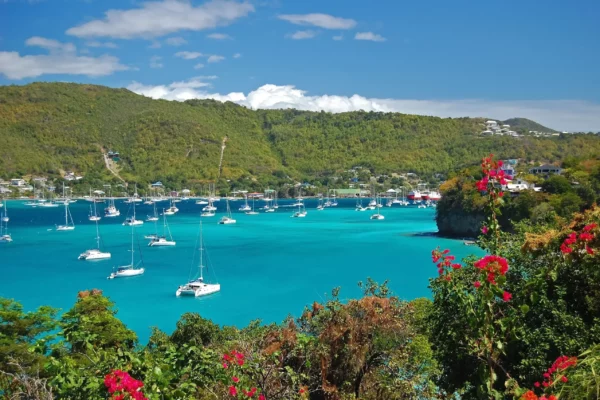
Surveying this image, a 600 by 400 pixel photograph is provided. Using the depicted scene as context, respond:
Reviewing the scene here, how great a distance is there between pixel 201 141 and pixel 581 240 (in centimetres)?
15659

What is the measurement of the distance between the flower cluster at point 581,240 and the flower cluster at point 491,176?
1645mm

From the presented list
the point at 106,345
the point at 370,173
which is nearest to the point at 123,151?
the point at 370,173

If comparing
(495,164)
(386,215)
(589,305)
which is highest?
(495,164)

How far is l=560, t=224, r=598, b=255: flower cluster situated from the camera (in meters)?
6.04

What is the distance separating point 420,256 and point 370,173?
109m

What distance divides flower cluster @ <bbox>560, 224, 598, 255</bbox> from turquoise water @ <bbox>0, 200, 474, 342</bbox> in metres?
21.3

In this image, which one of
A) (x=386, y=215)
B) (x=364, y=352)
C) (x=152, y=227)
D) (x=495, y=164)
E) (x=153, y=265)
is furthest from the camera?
(x=386, y=215)

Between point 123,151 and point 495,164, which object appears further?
point 123,151

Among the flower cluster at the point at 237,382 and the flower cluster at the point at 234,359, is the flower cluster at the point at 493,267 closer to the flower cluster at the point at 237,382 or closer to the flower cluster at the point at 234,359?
the flower cluster at the point at 237,382

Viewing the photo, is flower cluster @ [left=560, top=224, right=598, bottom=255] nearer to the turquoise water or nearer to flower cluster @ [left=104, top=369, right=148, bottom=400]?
flower cluster @ [left=104, top=369, right=148, bottom=400]

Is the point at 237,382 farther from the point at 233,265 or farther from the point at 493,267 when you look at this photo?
the point at 233,265

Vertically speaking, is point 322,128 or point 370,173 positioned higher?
point 322,128

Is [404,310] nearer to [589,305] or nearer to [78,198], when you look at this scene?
[589,305]

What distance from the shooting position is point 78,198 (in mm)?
134250
